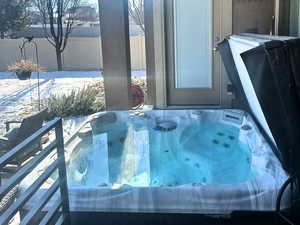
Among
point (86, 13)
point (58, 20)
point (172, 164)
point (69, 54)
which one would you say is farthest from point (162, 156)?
point (86, 13)

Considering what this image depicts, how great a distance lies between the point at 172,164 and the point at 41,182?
1942 millimetres

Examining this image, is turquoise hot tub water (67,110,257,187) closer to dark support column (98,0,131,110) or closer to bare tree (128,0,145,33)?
dark support column (98,0,131,110)

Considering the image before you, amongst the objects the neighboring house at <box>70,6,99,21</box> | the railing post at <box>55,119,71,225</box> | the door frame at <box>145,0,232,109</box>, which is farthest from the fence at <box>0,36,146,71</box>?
the railing post at <box>55,119,71,225</box>

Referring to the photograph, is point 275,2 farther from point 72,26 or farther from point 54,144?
point 72,26

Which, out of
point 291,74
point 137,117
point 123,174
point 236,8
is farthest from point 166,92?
point 291,74

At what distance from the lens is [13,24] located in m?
12.3

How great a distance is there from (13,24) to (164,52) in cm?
919

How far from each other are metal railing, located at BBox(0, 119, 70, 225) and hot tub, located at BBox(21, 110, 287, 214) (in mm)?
306

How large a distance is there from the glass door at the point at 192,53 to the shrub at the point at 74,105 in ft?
5.28

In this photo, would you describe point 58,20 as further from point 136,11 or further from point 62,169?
point 62,169

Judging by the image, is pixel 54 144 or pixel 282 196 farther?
pixel 282 196

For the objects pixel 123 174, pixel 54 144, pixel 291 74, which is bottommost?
pixel 123 174

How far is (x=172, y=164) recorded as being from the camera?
3324 millimetres

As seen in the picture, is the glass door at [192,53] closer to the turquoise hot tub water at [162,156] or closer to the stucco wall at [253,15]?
the stucco wall at [253,15]
